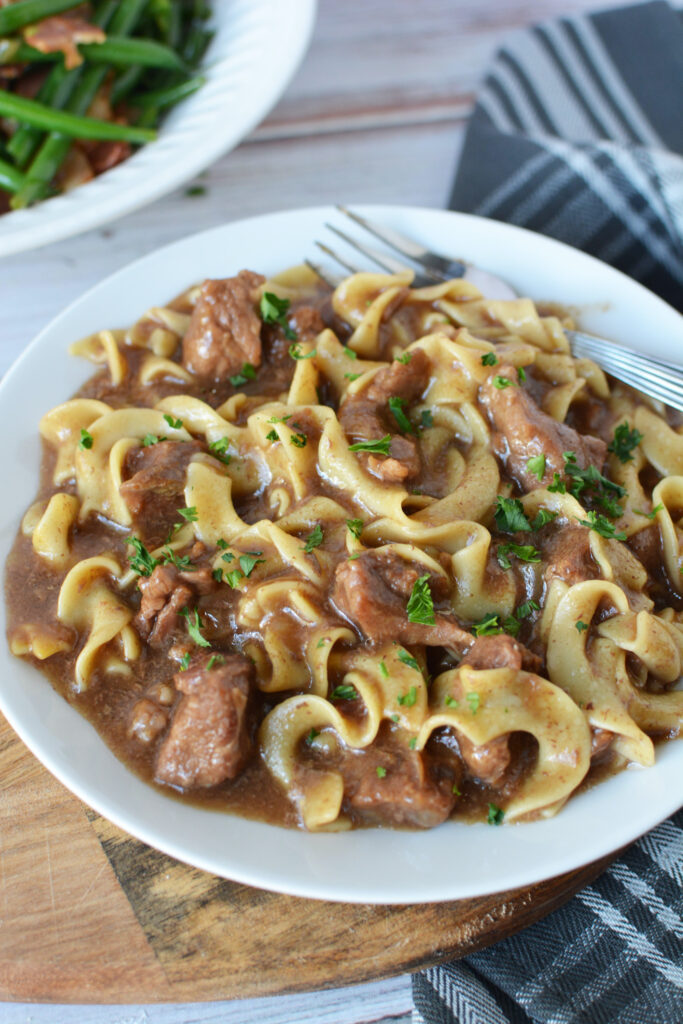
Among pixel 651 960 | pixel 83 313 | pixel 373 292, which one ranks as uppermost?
pixel 373 292

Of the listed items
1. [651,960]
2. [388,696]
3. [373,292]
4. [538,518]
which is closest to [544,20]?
[373,292]

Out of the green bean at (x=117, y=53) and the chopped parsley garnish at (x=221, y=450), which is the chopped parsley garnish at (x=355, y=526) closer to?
the chopped parsley garnish at (x=221, y=450)

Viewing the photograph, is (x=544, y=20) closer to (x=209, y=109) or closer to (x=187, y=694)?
(x=209, y=109)

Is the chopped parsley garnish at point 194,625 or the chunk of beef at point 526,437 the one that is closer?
the chopped parsley garnish at point 194,625

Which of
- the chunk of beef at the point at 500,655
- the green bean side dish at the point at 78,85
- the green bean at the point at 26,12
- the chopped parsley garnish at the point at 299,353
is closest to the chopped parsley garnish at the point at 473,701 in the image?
the chunk of beef at the point at 500,655

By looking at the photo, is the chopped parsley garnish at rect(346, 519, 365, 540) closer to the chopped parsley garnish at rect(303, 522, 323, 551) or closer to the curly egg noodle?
the curly egg noodle

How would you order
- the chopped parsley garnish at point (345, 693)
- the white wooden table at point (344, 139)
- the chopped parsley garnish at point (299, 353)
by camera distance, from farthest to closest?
1. the white wooden table at point (344, 139)
2. the chopped parsley garnish at point (299, 353)
3. the chopped parsley garnish at point (345, 693)

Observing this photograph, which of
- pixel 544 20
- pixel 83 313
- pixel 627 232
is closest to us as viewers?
pixel 83 313
